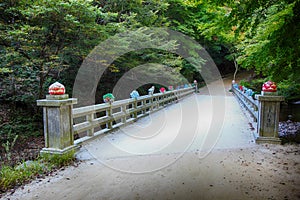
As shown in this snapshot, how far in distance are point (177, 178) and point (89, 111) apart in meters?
2.74

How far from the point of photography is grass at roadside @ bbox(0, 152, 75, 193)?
321 cm

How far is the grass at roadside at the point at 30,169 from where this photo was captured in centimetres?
→ 321

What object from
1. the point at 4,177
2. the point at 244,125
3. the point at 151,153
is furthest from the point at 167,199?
the point at 244,125

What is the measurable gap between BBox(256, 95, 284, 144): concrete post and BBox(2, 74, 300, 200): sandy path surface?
0.85 ft

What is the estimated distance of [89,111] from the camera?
5.25 m

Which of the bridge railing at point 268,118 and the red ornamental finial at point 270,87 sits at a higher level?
the red ornamental finial at point 270,87

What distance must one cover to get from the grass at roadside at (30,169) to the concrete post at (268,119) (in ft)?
13.3

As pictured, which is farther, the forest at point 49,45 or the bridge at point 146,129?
the forest at point 49,45

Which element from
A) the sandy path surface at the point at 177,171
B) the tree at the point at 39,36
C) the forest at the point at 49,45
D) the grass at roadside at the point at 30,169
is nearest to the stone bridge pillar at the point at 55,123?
the grass at roadside at the point at 30,169

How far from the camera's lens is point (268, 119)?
510 cm

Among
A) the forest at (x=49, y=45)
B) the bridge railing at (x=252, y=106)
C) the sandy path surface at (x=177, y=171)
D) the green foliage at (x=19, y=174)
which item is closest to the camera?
the sandy path surface at (x=177, y=171)

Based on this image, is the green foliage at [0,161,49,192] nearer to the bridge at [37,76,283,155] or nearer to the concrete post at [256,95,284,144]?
the bridge at [37,76,283,155]

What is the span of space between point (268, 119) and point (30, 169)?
4.79 meters

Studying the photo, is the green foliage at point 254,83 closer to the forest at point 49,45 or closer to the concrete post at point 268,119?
the forest at point 49,45
